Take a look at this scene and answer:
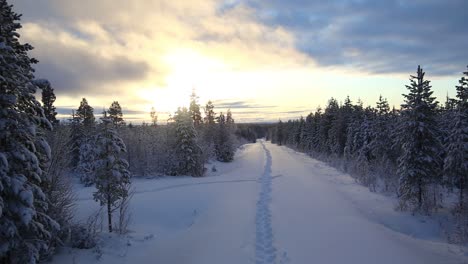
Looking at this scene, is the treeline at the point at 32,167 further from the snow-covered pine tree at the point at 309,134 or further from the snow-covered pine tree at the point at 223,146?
the snow-covered pine tree at the point at 309,134

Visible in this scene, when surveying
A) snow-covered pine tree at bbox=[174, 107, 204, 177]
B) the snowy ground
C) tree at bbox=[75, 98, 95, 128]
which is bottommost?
the snowy ground

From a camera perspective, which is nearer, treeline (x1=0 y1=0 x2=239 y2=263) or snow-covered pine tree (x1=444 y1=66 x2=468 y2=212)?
treeline (x1=0 y1=0 x2=239 y2=263)

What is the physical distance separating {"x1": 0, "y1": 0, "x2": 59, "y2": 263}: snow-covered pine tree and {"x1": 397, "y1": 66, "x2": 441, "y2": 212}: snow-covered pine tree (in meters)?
13.9

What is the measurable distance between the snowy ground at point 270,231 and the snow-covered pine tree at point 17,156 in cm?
154

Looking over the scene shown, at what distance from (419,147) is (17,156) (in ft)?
50.5

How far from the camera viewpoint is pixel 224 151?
142 ft

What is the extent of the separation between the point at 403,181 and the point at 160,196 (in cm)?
1192

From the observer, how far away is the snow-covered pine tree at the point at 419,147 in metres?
13.9

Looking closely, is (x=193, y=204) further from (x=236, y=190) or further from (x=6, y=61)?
(x=6, y=61)

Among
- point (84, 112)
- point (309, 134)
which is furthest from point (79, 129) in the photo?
point (309, 134)

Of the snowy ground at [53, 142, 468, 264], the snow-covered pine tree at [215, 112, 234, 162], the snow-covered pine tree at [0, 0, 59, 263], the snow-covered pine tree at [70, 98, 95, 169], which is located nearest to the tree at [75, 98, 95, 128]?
the snow-covered pine tree at [70, 98, 95, 169]

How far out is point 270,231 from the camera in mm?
9727

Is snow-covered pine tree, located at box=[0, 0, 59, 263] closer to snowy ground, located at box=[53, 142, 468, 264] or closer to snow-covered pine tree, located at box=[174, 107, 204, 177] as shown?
snowy ground, located at box=[53, 142, 468, 264]

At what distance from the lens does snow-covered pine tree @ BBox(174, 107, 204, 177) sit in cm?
2833
